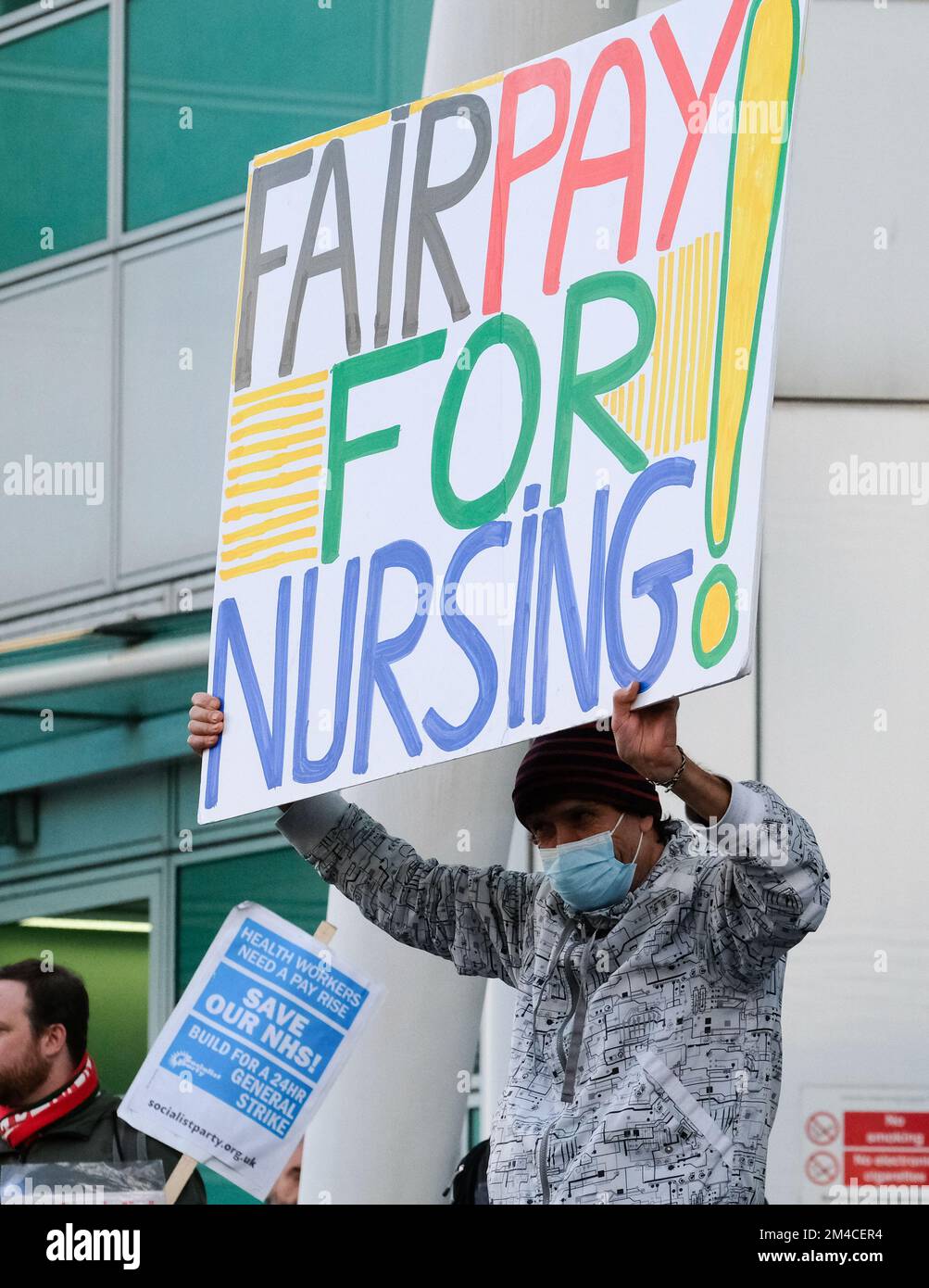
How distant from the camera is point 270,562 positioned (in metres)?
2.97

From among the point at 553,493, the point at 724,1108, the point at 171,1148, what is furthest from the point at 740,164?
the point at 171,1148

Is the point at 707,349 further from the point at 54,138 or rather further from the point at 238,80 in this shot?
the point at 54,138

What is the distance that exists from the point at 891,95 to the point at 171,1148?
2.93 m

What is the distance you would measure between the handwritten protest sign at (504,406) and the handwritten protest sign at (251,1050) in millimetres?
679

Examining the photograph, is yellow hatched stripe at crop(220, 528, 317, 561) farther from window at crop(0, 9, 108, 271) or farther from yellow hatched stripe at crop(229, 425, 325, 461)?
window at crop(0, 9, 108, 271)

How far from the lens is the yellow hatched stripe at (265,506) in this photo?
2969mm

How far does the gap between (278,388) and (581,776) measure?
78 cm

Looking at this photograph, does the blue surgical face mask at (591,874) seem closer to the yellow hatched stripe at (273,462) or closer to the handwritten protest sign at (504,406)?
the handwritten protest sign at (504,406)

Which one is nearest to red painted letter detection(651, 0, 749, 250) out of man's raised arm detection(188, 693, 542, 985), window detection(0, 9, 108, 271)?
man's raised arm detection(188, 693, 542, 985)

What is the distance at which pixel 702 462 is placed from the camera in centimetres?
251

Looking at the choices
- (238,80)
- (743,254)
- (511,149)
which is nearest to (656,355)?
(743,254)

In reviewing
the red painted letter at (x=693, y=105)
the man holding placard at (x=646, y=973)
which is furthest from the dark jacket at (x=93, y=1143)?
the red painted letter at (x=693, y=105)

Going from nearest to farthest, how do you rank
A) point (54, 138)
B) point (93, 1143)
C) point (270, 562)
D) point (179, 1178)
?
point (270, 562), point (179, 1178), point (93, 1143), point (54, 138)

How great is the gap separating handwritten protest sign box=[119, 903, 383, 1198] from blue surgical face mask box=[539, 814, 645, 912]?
3.19 feet
